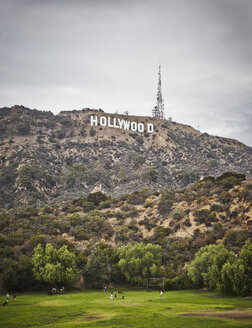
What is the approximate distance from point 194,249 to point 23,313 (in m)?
43.8

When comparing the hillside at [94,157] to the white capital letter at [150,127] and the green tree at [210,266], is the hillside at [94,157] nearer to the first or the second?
the white capital letter at [150,127]

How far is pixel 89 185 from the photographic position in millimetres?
134750

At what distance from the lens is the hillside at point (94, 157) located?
12638cm

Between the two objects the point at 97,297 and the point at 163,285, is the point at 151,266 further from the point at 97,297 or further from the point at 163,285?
the point at 97,297

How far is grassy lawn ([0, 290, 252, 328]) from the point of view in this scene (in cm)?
3012

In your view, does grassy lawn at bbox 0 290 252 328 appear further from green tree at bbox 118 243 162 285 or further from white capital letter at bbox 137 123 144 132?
white capital letter at bbox 137 123 144 132

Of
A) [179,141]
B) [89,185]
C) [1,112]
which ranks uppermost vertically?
[1,112]

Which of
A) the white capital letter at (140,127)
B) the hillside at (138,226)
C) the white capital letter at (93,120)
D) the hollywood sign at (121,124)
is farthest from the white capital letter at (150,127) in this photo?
the hillside at (138,226)

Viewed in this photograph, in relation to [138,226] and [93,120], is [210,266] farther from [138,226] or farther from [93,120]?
[93,120]

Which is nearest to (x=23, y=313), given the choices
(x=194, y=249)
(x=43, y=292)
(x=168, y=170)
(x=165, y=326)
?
(x=165, y=326)

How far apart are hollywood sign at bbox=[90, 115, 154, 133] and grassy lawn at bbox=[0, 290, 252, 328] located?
14291 cm

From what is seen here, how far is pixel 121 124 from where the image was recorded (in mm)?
185000

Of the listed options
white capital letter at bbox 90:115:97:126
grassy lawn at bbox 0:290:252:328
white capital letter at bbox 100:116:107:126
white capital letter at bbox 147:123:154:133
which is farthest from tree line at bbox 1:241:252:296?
white capital letter at bbox 100:116:107:126

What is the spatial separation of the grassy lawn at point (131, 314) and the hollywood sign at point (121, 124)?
143m
